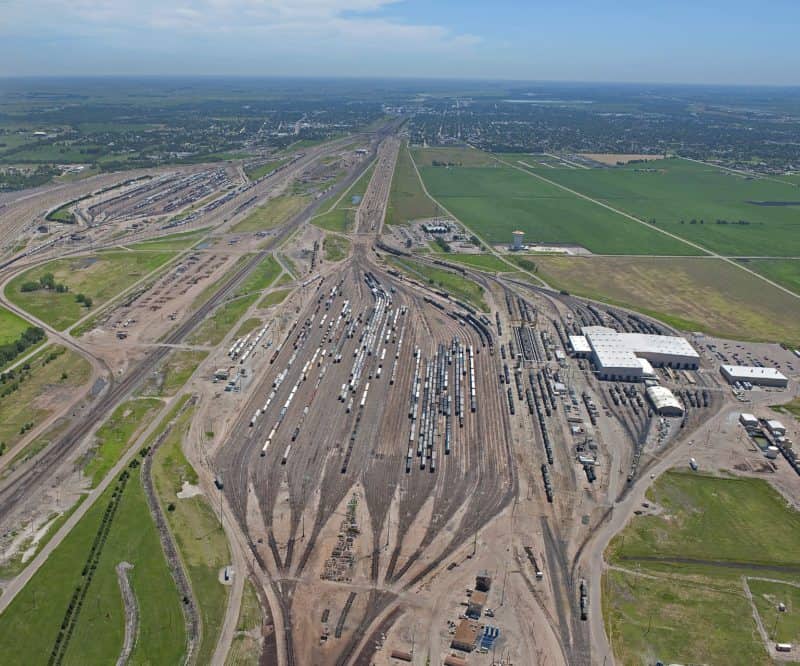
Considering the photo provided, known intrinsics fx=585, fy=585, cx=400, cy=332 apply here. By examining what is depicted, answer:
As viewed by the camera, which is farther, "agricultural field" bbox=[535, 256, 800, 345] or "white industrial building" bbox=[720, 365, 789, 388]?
"agricultural field" bbox=[535, 256, 800, 345]

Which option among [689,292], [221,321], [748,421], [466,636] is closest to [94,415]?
[221,321]

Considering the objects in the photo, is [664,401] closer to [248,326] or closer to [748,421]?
[748,421]

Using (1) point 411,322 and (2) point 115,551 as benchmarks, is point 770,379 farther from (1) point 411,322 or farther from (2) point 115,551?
(2) point 115,551

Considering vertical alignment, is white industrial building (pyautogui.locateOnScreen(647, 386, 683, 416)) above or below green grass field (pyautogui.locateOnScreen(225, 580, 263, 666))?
below

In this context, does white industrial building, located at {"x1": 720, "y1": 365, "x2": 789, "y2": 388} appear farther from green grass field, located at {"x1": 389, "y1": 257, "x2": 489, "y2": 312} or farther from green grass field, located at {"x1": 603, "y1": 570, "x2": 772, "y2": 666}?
green grass field, located at {"x1": 603, "y1": 570, "x2": 772, "y2": 666}

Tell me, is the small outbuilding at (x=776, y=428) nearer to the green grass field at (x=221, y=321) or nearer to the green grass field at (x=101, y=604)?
the green grass field at (x=101, y=604)

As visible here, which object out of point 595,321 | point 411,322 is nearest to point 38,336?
point 411,322

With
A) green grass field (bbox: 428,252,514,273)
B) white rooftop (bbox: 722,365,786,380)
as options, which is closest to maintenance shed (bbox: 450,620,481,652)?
white rooftop (bbox: 722,365,786,380)
